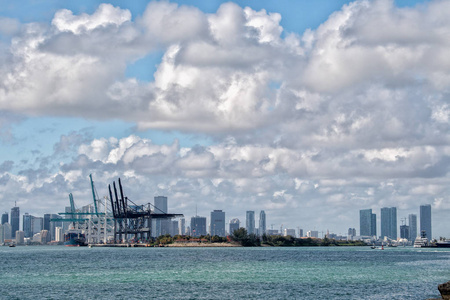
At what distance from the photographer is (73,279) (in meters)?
88.2

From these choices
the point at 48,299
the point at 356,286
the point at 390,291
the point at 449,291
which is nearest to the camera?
the point at 449,291

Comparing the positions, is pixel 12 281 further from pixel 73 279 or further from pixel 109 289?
pixel 109 289

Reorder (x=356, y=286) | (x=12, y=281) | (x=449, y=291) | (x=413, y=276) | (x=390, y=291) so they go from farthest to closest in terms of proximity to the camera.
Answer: (x=413, y=276) < (x=12, y=281) < (x=356, y=286) < (x=390, y=291) < (x=449, y=291)

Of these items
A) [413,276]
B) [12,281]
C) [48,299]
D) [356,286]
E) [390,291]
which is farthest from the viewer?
[413,276]

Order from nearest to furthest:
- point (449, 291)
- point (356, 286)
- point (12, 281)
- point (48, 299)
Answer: point (449, 291), point (48, 299), point (356, 286), point (12, 281)

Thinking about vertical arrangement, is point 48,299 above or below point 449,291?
below

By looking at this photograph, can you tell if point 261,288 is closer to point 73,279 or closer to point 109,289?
point 109,289

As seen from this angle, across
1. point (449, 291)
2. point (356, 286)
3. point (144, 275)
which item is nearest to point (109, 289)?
point (144, 275)

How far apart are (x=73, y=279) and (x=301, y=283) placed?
31.4 meters

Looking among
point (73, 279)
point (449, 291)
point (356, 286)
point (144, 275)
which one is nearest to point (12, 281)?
point (73, 279)

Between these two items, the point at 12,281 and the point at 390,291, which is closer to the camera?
the point at 390,291

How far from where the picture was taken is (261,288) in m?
75.8

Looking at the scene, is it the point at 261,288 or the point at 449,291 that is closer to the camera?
the point at 449,291

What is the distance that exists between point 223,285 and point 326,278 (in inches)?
782
